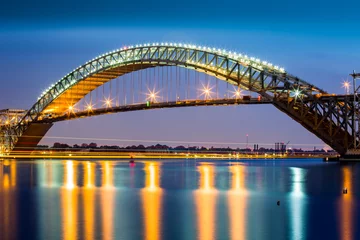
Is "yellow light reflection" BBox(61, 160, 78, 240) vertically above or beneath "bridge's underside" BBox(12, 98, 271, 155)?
beneath

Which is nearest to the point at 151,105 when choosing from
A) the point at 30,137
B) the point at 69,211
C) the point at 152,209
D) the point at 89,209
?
the point at 30,137

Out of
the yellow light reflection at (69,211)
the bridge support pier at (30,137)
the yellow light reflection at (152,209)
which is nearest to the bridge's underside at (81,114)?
the bridge support pier at (30,137)

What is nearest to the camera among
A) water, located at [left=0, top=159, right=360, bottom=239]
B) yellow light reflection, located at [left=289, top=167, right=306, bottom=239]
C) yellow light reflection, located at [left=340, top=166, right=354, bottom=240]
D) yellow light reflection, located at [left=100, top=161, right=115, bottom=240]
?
yellow light reflection, located at [left=340, top=166, right=354, bottom=240]

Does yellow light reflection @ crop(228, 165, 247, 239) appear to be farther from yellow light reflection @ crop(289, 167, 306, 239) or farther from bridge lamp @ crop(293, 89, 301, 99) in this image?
bridge lamp @ crop(293, 89, 301, 99)

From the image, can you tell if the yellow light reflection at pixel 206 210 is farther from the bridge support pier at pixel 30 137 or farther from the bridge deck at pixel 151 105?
the bridge support pier at pixel 30 137

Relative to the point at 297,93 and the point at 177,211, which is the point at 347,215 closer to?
the point at 177,211

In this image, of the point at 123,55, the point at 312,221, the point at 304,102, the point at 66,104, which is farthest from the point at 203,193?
the point at 66,104

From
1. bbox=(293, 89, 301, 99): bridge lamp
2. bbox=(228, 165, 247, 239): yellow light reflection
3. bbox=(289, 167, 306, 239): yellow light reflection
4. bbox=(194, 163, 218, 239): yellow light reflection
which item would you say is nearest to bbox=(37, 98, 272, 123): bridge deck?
bbox=(293, 89, 301, 99): bridge lamp

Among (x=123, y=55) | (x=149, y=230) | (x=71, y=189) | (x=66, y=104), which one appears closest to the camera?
(x=149, y=230)

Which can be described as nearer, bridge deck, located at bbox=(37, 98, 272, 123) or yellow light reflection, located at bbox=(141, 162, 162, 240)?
yellow light reflection, located at bbox=(141, 162, 162, 240)

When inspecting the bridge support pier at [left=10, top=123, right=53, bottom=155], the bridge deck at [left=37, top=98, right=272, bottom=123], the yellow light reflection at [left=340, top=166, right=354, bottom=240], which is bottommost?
the yellow light reflection at [left=340, top=166, right=354, bottom=240]

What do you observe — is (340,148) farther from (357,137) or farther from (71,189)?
(71,189)
